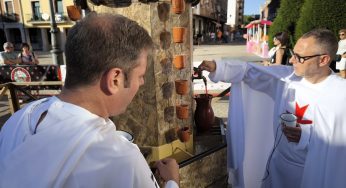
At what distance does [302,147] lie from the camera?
2.32m

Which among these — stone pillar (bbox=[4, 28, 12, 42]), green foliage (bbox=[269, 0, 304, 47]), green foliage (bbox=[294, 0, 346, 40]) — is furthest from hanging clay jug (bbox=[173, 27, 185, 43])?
stone pillar (bbox=[4, 28, 12, 42])

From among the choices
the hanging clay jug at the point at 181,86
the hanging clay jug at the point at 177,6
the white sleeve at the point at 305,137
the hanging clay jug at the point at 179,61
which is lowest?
the white sleeve at the point at 305,137

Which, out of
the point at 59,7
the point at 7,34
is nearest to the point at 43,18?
the point at 59,7

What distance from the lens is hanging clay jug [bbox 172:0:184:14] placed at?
2.48 meters

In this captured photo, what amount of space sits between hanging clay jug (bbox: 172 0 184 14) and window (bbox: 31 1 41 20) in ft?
126

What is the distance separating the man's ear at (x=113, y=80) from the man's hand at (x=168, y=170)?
1.79 ft

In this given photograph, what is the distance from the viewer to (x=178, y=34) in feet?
8.43

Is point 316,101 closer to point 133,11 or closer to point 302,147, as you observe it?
point 302,147

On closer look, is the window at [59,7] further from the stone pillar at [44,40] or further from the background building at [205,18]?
the background building at [205,18]

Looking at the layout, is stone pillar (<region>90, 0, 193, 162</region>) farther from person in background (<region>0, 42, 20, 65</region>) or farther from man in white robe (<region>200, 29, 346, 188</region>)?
person in background (<region>0, 42, 20, 65</region>)

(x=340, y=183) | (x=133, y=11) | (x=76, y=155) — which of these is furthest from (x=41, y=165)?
(x=340, y=183)

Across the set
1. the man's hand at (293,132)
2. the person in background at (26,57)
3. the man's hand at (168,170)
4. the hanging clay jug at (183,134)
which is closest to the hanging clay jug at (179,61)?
the hanging clay jug at (183,134)

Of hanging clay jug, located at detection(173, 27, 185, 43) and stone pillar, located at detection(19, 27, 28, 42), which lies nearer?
hanging clay jug, located at detection(173, 27, 185, 43)

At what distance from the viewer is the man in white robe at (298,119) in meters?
2.18
